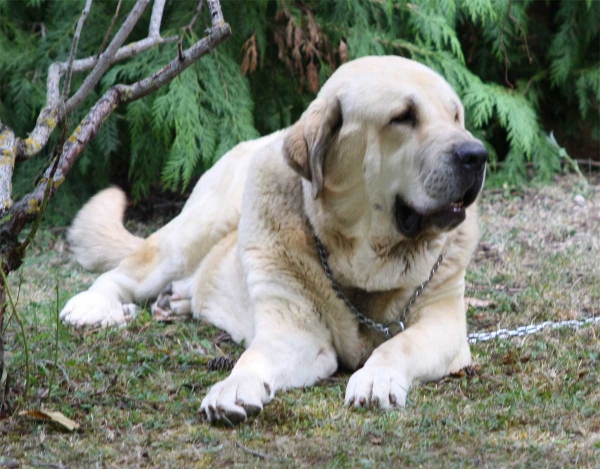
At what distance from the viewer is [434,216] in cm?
292

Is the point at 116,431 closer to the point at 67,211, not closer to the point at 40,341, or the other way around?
the point at 40,341

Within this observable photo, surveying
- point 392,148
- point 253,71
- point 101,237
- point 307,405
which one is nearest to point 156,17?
point 392,148

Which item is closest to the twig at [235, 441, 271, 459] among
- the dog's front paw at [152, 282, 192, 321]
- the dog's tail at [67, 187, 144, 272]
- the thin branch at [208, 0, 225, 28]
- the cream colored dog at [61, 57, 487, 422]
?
the cream colored dog at [61, 57, 487, 422]

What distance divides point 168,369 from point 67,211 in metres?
3.06

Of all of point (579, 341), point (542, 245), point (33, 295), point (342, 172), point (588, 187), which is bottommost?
point (588, 187)

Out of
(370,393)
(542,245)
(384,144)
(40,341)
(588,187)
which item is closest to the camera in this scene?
(370,393)

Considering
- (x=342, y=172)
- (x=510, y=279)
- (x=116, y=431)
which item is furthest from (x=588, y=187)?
(x=116, y=431)

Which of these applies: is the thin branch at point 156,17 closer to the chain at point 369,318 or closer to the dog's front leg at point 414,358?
the chain at point 369,318

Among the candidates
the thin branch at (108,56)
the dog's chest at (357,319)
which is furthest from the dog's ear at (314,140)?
the thin branch at (108,56)

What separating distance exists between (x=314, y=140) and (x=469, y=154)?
54 centimetres

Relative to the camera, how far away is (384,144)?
2979 millimetres

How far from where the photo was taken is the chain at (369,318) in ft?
10.3

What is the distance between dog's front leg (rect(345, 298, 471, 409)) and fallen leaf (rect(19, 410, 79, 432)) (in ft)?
2.64

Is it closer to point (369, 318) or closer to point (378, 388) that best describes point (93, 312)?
point (369, 318)
